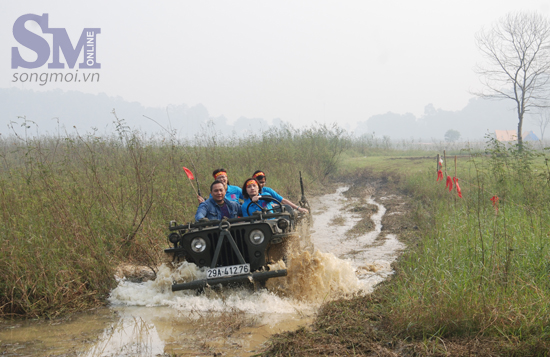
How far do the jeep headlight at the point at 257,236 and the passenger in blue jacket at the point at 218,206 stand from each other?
3.39ft

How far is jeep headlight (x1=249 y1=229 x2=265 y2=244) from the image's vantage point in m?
6.28

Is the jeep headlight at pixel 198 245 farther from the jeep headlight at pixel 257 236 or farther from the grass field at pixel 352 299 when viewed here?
the grass field at pixel 352 299

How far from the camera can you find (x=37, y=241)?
6605 mm

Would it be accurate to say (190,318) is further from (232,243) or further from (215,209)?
(215,209)

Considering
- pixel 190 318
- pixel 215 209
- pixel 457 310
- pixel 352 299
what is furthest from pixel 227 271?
pixel 457 310

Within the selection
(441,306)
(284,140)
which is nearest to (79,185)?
(441,306)

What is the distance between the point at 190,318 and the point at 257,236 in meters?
1.37

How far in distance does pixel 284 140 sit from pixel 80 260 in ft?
57.9

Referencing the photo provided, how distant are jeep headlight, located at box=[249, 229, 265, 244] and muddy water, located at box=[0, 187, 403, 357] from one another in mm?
545

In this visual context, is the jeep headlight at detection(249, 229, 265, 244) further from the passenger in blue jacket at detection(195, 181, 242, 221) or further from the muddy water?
the passenger in blue jacket at detection(195, 181, 242, 221)

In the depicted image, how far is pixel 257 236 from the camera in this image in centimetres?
629

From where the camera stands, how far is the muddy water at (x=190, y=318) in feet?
16.3

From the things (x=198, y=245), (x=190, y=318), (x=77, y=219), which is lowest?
(x=190, y=318)

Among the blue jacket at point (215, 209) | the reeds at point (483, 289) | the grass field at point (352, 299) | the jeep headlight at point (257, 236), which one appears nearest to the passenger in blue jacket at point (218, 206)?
the blue jacket at point (215, 209)
